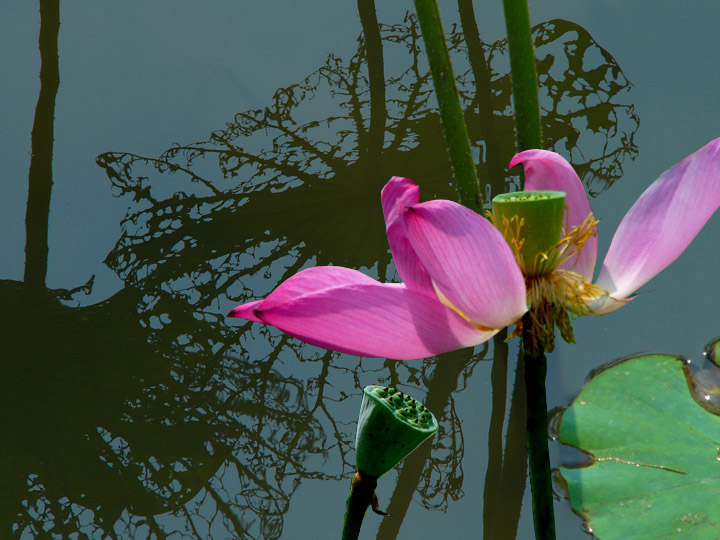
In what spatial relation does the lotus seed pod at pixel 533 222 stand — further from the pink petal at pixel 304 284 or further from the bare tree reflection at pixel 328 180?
the bare tree reflection at pixel 328 180

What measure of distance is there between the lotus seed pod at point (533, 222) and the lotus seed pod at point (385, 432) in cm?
15

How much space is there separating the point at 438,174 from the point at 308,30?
0.56 m

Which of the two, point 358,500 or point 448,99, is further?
point 448,99

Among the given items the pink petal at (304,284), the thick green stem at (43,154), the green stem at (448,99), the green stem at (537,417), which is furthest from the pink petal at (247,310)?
the thick green stem at (43,154)

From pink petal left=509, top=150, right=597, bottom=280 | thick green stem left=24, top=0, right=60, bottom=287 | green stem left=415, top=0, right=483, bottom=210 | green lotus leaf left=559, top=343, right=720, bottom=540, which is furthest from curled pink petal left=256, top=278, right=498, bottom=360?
thick green stem left=24, top=0, right=60, bottom=287

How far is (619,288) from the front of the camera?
1.69 feet

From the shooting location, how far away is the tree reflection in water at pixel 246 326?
2.89ft

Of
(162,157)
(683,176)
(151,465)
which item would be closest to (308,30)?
(162,157)

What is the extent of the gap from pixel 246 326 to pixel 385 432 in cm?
66

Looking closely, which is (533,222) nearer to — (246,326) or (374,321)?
(374,321)

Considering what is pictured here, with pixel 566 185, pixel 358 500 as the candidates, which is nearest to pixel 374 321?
pixel 358 500

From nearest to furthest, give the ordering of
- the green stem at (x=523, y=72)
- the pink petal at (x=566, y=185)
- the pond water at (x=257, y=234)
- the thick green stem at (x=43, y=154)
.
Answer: the pink petal at (x=566, y=185) < the green stem at (x=523, y=72) < the pond water at (x=257, y=234) < the thick green stem at (x=43, y=154)

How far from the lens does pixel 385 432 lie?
443 millimetres

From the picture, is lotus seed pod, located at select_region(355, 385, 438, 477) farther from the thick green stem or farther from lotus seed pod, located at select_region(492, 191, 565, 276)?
the thick green stem
